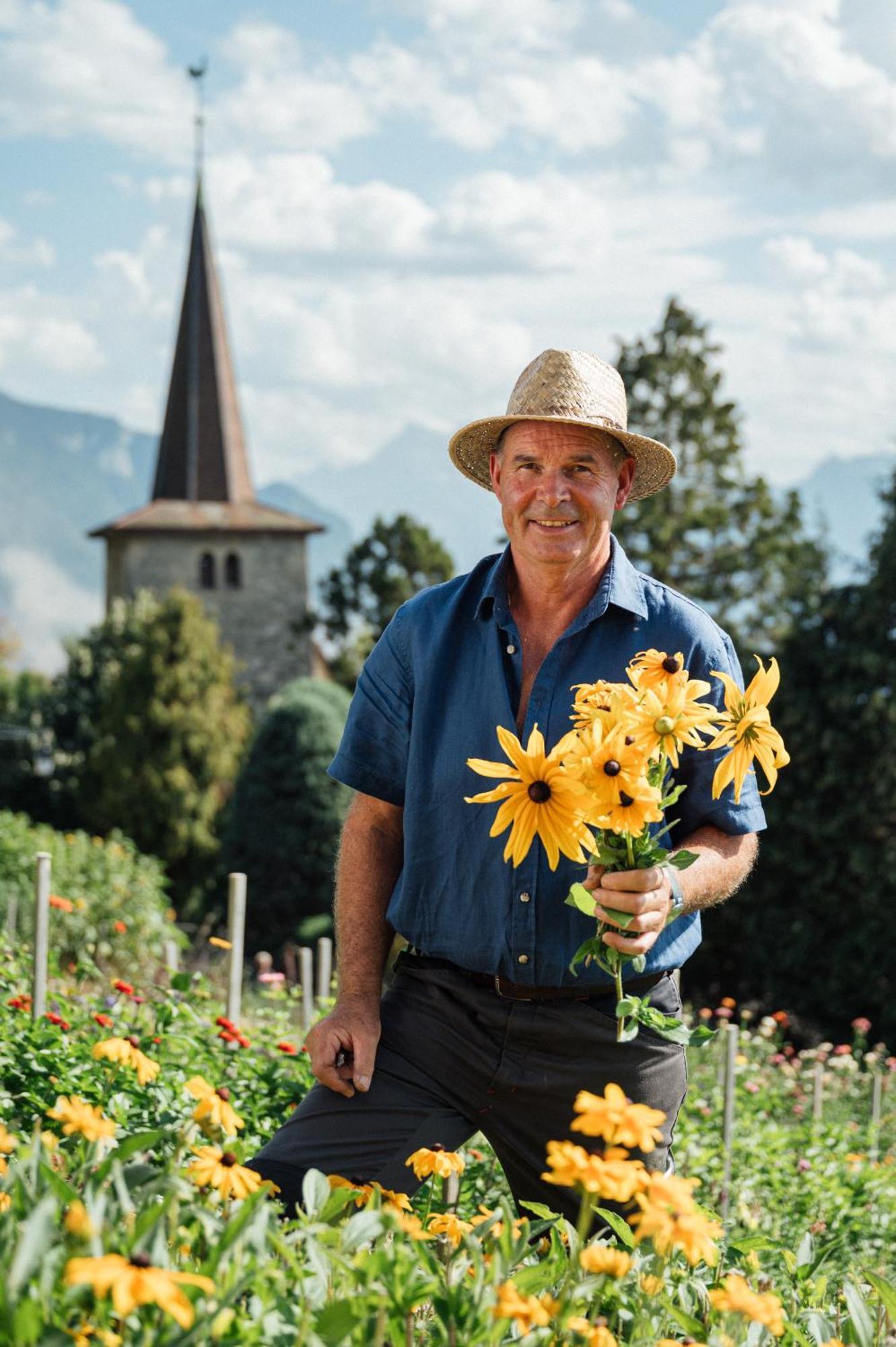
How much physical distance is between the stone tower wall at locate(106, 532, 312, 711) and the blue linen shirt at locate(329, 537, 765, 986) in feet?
116

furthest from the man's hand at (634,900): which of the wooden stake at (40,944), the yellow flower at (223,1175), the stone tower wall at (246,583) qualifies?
the stone tower wall at (246,583)

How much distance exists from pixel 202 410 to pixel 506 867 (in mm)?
41237

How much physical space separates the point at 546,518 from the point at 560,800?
88cm

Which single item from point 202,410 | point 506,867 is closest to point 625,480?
point 506,867

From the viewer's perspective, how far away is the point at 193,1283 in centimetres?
153

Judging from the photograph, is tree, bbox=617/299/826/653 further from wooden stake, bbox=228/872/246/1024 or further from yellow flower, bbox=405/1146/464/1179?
yellow flower, bbox=405/1146/464/1179

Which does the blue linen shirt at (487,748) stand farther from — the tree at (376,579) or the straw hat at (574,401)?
the tree at (376,579)

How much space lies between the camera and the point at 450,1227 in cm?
215

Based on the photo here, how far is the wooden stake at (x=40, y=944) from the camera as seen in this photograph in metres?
3.88

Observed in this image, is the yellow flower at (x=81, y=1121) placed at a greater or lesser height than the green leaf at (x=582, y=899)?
lesser

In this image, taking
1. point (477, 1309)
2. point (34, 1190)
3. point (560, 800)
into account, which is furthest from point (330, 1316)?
point (560, 800)

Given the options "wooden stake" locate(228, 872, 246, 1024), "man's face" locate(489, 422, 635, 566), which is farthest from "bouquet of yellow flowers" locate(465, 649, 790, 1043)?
"wooden stake" locate(228, 872, 246, 1024)

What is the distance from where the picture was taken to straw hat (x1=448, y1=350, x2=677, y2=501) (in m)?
2.90

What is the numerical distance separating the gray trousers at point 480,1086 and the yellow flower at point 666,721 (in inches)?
35.0
